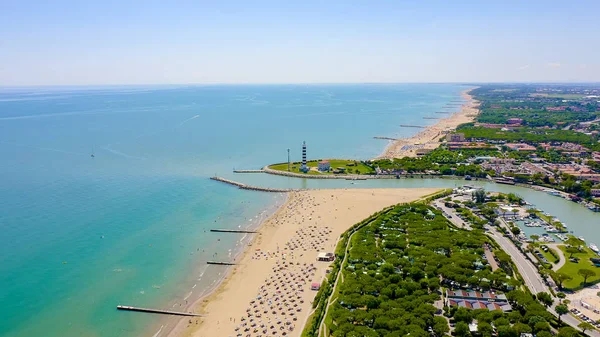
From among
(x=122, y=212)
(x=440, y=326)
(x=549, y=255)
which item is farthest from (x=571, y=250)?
(x=122, y=212)

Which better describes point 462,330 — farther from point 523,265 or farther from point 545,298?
point 523,265

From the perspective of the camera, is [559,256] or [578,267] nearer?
[578,267]

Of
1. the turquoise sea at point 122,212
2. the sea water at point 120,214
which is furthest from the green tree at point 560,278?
the sea water at point 120,214

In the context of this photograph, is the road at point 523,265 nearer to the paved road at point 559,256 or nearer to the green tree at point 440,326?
the paved road at point 559,256

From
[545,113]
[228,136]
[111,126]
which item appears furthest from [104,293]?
[545,113]

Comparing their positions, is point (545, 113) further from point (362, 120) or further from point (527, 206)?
point (527, 206)

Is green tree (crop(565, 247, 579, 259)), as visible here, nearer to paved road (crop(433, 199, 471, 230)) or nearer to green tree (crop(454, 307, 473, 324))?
paved road (crop(433, 199, 471, 230))
